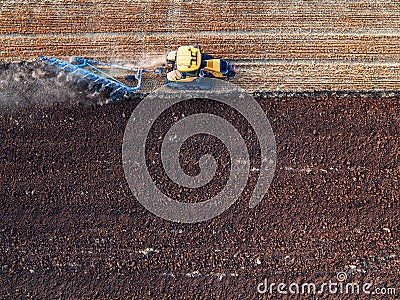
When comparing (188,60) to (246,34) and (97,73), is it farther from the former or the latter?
(97,73)

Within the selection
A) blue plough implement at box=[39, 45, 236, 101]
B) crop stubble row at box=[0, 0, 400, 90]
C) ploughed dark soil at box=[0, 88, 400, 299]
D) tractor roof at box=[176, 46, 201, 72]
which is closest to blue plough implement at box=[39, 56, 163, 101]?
blue plough implement at box=[39, 45, 236, 101]

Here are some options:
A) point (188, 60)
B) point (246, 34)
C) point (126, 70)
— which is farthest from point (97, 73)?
point (246, 34)

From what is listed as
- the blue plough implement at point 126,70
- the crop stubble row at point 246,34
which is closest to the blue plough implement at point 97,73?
the blue plough implement at point 126,70

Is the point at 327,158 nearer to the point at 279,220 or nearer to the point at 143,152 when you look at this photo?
the point at 279,220

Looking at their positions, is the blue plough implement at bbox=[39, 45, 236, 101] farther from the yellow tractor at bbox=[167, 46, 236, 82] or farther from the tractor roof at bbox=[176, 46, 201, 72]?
the tractor roof at bbox=[176, 46, 201, 72]

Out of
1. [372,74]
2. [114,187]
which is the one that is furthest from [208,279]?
[372,74]

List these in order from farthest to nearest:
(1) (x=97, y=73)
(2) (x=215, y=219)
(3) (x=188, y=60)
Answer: (1) (x=97, y=73)
(2) (x=215, y=219)
(3) (x=188, y=60)
